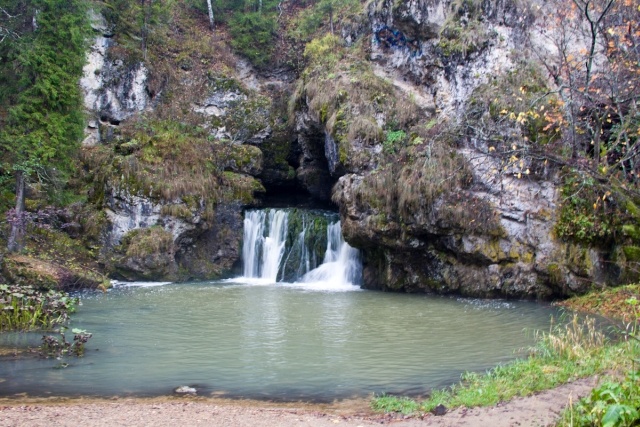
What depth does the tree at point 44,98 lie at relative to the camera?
49.3 feet

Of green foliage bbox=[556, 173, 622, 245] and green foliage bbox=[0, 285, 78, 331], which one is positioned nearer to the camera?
green foliage bbox=[0, 285, 78, 331]

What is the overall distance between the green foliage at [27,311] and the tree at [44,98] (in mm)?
4832

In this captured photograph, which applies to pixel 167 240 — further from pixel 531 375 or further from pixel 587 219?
pixel 531 375

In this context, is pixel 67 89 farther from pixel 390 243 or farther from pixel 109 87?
pixel 390 243

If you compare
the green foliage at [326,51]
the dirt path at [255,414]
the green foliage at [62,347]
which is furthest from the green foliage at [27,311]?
the green foliage at [326,51]

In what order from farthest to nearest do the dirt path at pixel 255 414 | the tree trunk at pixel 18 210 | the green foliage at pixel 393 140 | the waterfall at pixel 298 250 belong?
the waterfall at pixel 298 250, the green foliage at pixel 393 140, the tree trunk at pixel 18 210, the dirt path at pixel 255 414

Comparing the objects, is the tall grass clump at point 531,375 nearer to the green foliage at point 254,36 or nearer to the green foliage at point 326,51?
the green foliage at point 326,51

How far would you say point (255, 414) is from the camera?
6.06 meters

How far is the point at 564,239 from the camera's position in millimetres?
13953

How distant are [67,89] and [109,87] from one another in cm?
639

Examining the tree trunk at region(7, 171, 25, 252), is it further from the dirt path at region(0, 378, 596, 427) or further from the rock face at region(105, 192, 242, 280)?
the dirt path at region(0, 378, 596, 427)

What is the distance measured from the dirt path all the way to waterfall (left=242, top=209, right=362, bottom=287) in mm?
11784

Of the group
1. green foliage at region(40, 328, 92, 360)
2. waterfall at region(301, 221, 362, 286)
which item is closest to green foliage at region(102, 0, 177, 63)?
waterfall at region(301, 221, 362, 286)

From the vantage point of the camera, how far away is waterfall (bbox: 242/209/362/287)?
60.3 feet
